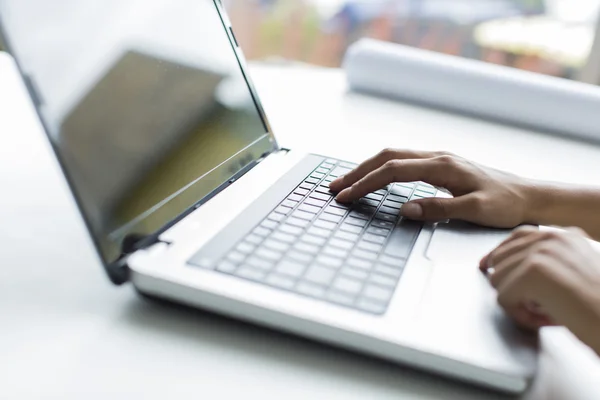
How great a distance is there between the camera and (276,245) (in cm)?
45

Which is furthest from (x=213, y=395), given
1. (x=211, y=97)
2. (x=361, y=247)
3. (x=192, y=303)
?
(x=211, y=97)

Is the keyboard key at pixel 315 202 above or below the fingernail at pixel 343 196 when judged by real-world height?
above

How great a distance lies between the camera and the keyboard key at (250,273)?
40 cm

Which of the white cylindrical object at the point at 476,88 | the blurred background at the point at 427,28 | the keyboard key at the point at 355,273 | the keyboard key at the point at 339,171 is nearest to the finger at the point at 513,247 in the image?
the keyboard key at the point at 355,273

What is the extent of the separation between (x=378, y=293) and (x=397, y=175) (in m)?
0.19

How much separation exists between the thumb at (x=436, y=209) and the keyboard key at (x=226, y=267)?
0.65ft

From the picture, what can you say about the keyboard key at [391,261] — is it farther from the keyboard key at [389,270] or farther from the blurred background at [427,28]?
the blurred background at [427,28]

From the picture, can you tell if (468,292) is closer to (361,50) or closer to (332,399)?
(332,399)

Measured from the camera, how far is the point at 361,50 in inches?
39.9

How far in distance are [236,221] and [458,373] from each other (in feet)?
0.72

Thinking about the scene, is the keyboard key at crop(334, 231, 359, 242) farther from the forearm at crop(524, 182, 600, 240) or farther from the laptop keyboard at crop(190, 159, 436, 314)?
the forearm at crop(524, 182, 600, 240)

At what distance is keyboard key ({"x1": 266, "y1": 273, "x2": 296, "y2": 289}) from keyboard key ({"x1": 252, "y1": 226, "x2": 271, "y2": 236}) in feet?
0.21

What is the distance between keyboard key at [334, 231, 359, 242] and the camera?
19.1 inches

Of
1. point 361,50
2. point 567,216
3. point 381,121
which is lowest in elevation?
point 567,216
